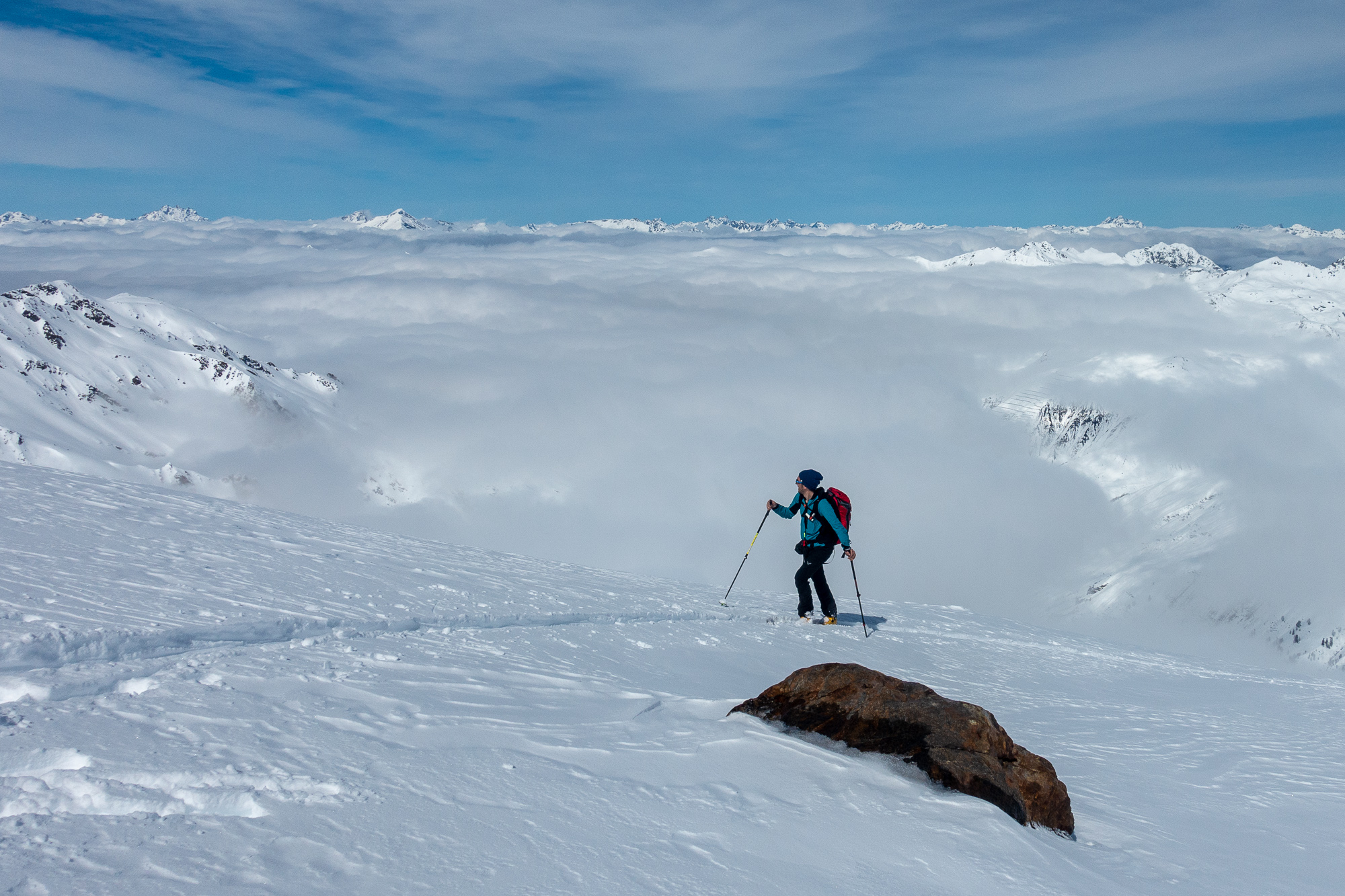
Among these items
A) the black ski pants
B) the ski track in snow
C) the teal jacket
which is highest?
the teal jacket

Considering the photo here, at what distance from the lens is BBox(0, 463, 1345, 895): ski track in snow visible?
10.6 ft

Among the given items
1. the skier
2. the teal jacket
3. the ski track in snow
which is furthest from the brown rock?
the skier

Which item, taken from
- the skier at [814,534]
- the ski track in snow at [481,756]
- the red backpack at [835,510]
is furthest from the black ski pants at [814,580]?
the ski track in snow at [481,756]

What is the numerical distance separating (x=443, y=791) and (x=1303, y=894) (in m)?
5.21

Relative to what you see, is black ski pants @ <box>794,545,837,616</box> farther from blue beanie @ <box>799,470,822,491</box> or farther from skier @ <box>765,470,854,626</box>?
blue beanie @ <box>799,470,822,491</box>

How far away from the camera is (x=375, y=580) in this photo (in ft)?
29.7

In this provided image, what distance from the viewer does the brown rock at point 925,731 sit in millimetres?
5035

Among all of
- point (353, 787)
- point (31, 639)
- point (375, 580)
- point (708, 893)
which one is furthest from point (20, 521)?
point (708, 893)

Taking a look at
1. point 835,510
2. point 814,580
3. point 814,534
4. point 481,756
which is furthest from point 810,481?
point 481,756

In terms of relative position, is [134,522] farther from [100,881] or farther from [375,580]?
[100,881]

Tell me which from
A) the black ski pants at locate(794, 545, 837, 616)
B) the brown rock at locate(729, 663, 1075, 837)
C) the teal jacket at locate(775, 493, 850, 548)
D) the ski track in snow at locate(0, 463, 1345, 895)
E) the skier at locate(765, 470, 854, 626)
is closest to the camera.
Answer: the ski track in snow at locate(0, 463, 1345, 895)

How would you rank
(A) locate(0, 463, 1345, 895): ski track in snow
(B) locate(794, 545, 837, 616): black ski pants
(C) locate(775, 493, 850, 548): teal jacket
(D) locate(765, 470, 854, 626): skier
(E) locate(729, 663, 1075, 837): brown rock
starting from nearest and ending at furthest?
(A) locate(0, 463, 1345, 895): ski track in snow
(E) locate(729, 663, 1075, 837): brown rock
(C) locate(775, 493, 850, 548): teal jacket
(D) locate(765, 470, 854, 626): skier
(B) locate(794, 545, 837, 616): black ski pants

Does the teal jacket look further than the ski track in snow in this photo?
Yes

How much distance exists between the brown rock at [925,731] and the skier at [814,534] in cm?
576
